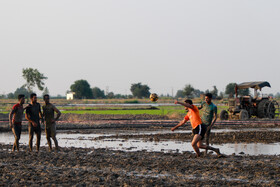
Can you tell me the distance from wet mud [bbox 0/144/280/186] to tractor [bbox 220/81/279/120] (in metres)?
23.6

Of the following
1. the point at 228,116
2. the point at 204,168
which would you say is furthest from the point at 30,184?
the point at 228,116

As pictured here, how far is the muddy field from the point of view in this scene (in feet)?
33.7

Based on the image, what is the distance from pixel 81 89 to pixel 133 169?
160237 millimetres

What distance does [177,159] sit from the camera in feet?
44.7

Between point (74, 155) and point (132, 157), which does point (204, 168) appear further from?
point (74, 155)

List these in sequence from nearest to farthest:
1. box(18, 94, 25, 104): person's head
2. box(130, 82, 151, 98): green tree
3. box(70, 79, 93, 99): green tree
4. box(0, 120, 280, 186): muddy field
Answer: box(0, 120, 280, 186): muddy field, box(18, 94, 25, 104): person's head, box(70, 79, 93, 99): green tree, box(130, 82, 151, 98): green tree

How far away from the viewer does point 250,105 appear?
1517 inches

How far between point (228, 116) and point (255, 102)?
8.17ft

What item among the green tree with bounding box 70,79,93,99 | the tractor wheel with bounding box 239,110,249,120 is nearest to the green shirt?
the tractor wheel with bounding box 239,110,249,120

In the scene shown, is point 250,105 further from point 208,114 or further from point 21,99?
point 21,99

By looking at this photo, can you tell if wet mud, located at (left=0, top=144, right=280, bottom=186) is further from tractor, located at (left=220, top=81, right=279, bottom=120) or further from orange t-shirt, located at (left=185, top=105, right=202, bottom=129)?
tractor, located at (left=220, top=81, right=279, bottom=120)

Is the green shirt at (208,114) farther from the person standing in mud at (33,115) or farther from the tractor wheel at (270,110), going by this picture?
the tractor wheel at (270,110)

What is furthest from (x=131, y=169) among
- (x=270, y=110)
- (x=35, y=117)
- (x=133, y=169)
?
(x=270, y=110)

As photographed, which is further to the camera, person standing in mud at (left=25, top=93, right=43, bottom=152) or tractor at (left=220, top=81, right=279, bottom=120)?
tractor at (left=220, top=81, right=279, bottom=120)
